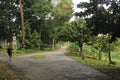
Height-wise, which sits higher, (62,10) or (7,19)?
(62,10)

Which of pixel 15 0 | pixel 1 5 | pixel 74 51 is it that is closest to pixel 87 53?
pixel 74 51

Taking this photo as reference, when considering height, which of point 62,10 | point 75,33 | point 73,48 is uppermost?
point 62,10

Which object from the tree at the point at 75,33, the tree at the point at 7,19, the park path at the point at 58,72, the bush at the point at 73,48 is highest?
the tree at the point at 7,19

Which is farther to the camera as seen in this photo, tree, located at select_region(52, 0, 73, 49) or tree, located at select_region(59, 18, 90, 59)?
tree, located at select_region(52, 0, 73, 49)

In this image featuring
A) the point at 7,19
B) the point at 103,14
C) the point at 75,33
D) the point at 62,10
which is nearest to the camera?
the point at 103,14

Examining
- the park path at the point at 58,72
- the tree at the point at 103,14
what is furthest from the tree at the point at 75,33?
the tree at the point at 103,14

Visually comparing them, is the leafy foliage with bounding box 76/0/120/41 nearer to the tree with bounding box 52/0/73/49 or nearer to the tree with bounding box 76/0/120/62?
the tree with bounding box 76/0/120/62

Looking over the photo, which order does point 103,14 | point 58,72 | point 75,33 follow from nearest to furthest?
point 103,14 → point 58,72 → point 75,33

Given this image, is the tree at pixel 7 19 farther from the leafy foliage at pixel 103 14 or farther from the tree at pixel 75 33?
the leafy foliage at pixel 103 14

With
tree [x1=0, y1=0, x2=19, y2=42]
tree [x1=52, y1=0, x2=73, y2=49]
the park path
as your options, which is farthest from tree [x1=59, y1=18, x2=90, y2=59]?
tree [x1=52, y1=0, x2=73, y2=49]

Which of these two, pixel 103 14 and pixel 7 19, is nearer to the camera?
pixel 103 14

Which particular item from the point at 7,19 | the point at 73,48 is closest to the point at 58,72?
the point at 73,48

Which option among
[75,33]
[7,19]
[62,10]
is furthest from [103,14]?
[62,10]

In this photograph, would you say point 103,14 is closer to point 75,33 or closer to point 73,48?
point 75,33
